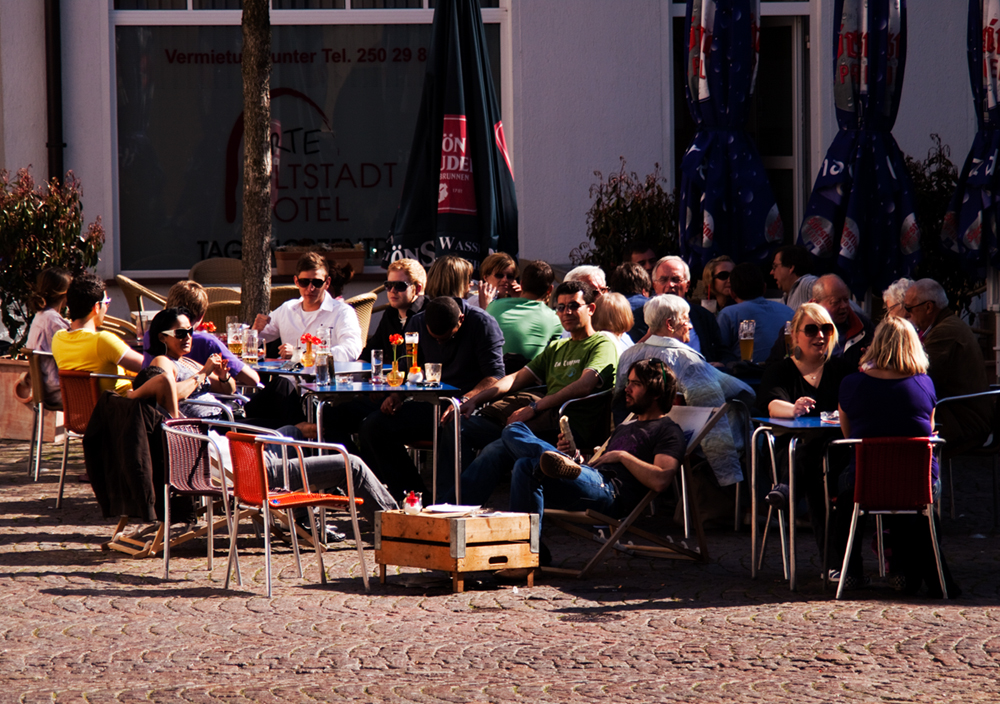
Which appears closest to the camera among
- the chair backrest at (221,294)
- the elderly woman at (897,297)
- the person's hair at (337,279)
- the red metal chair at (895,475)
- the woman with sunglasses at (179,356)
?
the red metal chair at (895,475)

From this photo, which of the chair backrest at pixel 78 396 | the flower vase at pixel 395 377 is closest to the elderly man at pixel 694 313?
the flower vase at pixel 395 377

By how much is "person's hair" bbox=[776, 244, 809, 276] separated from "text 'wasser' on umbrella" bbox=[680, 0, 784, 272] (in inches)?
Result: 11.6

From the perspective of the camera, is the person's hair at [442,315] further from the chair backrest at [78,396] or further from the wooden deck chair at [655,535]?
the chair backrest at [78,396]

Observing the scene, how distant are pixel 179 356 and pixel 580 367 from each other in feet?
7.65

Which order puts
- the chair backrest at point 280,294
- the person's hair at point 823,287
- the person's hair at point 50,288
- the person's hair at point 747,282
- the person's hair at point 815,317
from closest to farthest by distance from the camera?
1. the person's hair at point 815,317
2. the person's hair at point 823,287
3. the person's hair at point 747,282
4. the person's hair at point 50,288
5. the chair backrest at point 280,294

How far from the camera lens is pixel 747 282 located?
902 centimetres

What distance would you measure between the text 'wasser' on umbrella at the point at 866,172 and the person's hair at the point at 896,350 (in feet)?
10.3

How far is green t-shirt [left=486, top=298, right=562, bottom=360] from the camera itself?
9.05 metres

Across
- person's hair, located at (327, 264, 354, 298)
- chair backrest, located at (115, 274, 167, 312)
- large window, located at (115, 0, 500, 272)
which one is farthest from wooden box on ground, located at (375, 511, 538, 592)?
large window, located at (115, 0, 500, 272)

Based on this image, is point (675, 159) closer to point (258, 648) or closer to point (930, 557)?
point (930, 557)

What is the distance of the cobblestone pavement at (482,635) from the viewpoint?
4.91 metres

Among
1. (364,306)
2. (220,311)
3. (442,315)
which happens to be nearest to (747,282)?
(442,315)

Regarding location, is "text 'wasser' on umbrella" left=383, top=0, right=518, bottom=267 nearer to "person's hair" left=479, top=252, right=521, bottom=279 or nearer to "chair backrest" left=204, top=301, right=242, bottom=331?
"person's hair" left=479, top=252, right=521, bottom=279

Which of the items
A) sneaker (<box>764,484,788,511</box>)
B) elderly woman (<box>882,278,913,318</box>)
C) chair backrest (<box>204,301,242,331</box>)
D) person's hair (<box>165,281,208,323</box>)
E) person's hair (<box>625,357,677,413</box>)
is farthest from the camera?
chair backrest (<box>204,301,242,331</box>)
